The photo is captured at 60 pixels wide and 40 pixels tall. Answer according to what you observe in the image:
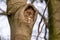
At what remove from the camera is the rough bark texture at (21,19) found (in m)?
0.86

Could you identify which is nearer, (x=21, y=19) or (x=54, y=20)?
(x=21, y=19)

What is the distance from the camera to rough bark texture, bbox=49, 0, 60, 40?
124cm

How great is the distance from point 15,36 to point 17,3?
0.49ft

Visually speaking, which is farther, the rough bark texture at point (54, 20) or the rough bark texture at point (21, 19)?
the rough bark texture at point (54, 20)

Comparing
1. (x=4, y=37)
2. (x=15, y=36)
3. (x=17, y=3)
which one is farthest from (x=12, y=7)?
(x=4, y=37)

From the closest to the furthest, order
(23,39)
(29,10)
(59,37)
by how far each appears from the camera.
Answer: (23,39), (29,10), (59,37)

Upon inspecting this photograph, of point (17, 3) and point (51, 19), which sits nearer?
point (17, 3)

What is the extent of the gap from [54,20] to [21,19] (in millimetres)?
430

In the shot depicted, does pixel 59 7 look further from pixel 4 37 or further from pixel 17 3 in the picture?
pixel 4 37

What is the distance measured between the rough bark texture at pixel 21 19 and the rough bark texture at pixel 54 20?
1.03 ft

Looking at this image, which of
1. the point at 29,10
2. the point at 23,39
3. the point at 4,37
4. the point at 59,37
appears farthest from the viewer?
the point at 4,37

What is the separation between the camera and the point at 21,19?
2.90 ft

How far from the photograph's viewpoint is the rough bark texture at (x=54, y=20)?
124 cm

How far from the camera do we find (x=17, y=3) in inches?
37.0
